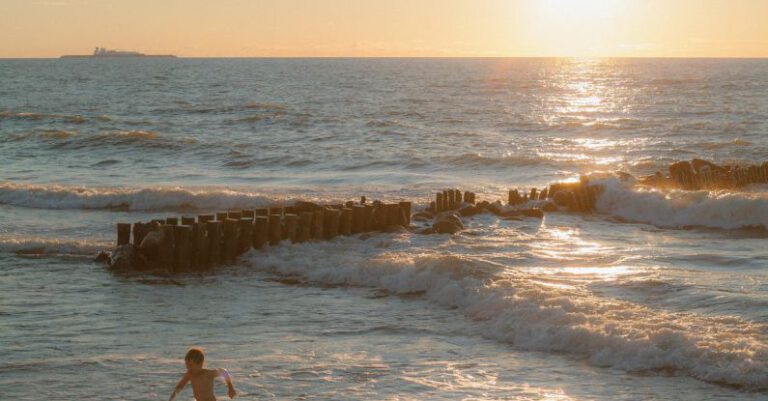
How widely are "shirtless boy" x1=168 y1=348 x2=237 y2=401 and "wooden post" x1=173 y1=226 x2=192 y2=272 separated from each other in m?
7.92

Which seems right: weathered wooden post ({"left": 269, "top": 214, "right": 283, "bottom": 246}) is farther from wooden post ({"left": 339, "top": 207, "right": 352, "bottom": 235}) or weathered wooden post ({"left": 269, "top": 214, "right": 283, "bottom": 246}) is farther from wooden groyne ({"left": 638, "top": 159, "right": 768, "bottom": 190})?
wooden groyne ({"left": 638, "top": 159, "right": 768, "bottom": 190})

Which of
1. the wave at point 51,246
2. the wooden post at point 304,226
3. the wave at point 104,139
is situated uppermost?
the wave at point 104,139

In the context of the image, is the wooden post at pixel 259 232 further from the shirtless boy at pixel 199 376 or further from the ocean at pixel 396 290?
the shirtless boy at pixel 199 376

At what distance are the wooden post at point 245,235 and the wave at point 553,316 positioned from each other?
18 cm

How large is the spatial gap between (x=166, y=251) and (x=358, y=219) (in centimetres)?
402

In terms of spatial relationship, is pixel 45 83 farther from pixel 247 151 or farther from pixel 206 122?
pixel 247 151

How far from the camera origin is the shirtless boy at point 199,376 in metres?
8.50

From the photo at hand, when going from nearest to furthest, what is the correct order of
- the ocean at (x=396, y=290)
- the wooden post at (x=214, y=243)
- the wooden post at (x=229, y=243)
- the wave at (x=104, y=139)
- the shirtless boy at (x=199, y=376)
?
the shirtless boy at (x=199, y=376) < the ocean at (x=396, y=290) < the wooden post at (x=214, y=243) < the wooden post at (x=229, y=243) < the wave at (x=104, y=139)

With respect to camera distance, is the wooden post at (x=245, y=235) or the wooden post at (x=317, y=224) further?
the wooden post at (x=317, y=224)

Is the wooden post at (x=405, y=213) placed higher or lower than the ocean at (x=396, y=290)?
higher

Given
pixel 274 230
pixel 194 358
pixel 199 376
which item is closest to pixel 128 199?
pixel 274 230

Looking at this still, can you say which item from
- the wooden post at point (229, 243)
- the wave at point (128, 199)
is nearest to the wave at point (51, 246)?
the wooden post at point (229, 243)

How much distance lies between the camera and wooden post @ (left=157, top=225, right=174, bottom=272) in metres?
16.5

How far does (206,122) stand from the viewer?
52094mm
